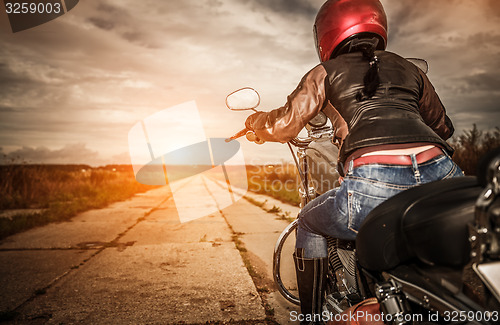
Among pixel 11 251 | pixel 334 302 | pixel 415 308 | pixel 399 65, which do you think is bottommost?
pixel 11 251

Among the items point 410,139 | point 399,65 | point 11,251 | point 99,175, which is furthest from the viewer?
point 99,175

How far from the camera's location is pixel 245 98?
240 cm

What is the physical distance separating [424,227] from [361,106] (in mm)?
815

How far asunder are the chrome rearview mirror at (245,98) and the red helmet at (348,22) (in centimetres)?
55

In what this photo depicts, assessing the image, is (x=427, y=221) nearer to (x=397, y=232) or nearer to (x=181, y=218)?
(x=397, y=232)

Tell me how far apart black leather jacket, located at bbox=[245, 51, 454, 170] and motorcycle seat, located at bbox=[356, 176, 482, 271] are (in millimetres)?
439

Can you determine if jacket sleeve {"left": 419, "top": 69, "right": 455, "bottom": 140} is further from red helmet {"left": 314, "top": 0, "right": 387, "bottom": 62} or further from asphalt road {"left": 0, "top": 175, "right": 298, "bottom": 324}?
asphalt road {"left": 0, "top": 175, "right": 298, "bottom": 324}

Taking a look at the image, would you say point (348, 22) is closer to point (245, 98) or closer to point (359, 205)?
point (245, 98)

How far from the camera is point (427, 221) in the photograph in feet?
3.54

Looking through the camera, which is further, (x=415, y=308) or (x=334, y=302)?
(x=334, y=302)

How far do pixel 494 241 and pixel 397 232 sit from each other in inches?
11.7

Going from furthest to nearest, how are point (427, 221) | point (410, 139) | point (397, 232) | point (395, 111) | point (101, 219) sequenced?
1. point (101, 219)
2. point (395, 111)
3. point (410, 139)
4. point (397, 232)
5. point (427, 221)

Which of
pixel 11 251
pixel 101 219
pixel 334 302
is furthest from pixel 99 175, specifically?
pixel 334 302

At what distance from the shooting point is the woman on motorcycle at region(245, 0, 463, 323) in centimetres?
155
